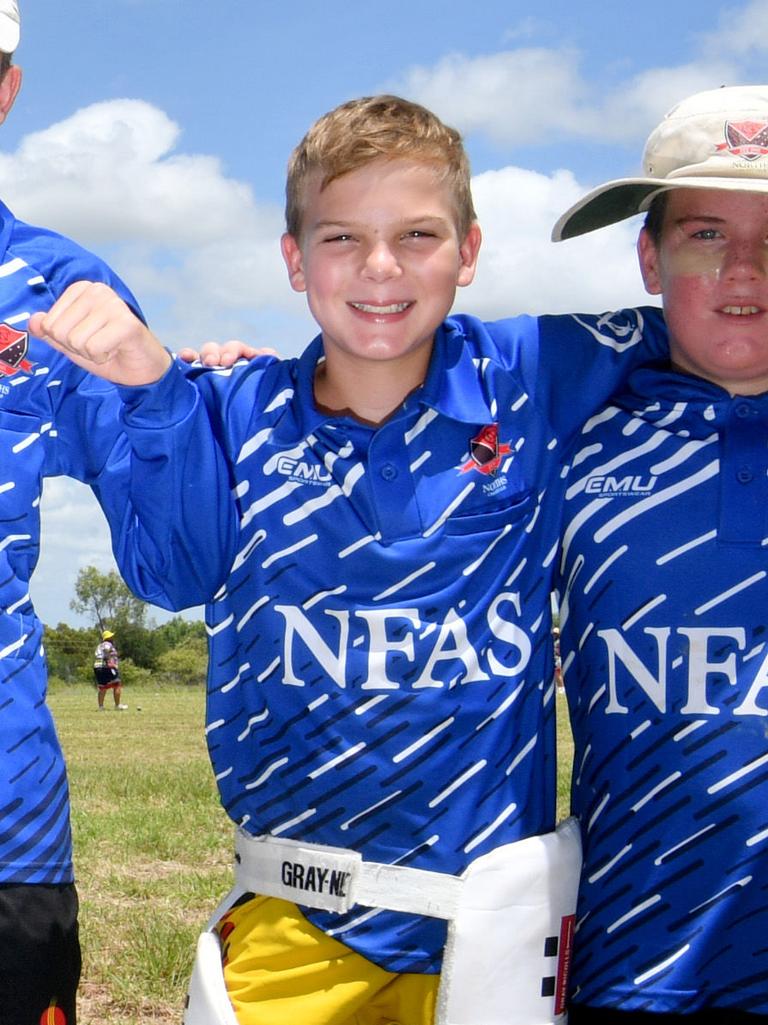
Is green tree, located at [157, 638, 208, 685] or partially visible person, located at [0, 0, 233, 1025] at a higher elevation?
green tree, located at [157, 638, 208, 685]

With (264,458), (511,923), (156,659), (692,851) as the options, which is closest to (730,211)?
(264,458)

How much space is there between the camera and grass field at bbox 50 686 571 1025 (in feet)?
14.9

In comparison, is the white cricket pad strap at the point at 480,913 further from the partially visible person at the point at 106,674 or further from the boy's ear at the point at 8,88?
the partially visible person at the point at 106,674

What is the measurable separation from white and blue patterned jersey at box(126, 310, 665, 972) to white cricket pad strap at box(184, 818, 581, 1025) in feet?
0.14

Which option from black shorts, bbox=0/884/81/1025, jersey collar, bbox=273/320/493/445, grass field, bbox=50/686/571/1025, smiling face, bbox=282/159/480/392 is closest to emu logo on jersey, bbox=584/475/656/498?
jersey collar, bbox=273/320/493/445

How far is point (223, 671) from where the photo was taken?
2.45 m

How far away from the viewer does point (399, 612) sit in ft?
7.45

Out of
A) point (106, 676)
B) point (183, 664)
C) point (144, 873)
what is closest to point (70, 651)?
point (183, 664)

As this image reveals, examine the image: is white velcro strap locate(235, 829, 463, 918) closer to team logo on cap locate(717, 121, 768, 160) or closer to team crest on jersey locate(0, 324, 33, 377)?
team crest on jersey locate(0, 324, 33, 377)

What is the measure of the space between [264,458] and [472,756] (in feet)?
2.19

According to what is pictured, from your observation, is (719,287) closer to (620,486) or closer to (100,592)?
(620,486)

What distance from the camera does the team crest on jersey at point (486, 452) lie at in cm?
238

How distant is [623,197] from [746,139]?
292mm

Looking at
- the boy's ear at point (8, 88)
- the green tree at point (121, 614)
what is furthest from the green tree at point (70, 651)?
the boy's ear at point (8, 88)
